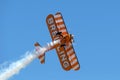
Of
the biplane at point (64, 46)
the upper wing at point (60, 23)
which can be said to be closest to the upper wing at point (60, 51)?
the biplane at point (64, 46)

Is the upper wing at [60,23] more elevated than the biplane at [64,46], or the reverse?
the upper wing at [60,23]

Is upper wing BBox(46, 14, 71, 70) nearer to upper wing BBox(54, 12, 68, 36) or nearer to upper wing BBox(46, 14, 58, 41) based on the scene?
upper wing BBox(46, 14, 58, 41)

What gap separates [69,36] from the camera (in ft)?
567

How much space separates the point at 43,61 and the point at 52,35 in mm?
5148

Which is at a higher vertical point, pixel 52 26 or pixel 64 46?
pixel 52 26

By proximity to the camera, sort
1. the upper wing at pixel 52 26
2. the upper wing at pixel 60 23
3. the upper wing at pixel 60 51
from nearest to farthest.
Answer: the upper wing at pixel 60 51, the upper wing at pixel 60 23, the upper wing at pixel 52 26

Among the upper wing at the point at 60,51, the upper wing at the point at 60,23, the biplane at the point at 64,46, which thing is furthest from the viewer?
the upper wing at the point at 60,23

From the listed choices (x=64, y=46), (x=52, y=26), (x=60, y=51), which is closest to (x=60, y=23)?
(x=52, y=26)

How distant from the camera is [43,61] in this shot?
178m

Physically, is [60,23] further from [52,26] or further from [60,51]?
[60,51]

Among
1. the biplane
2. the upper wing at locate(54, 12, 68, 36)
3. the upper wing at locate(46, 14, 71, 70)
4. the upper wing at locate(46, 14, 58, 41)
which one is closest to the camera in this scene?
the biplane

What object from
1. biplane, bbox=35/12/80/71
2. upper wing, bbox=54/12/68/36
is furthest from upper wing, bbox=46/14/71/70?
upper wing, bbox=54/12/68/36

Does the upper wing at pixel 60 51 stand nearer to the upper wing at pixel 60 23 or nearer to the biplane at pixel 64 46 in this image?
the biplane at pixel 64 46

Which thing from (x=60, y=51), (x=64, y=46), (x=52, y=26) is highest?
(x=52, y=26)
